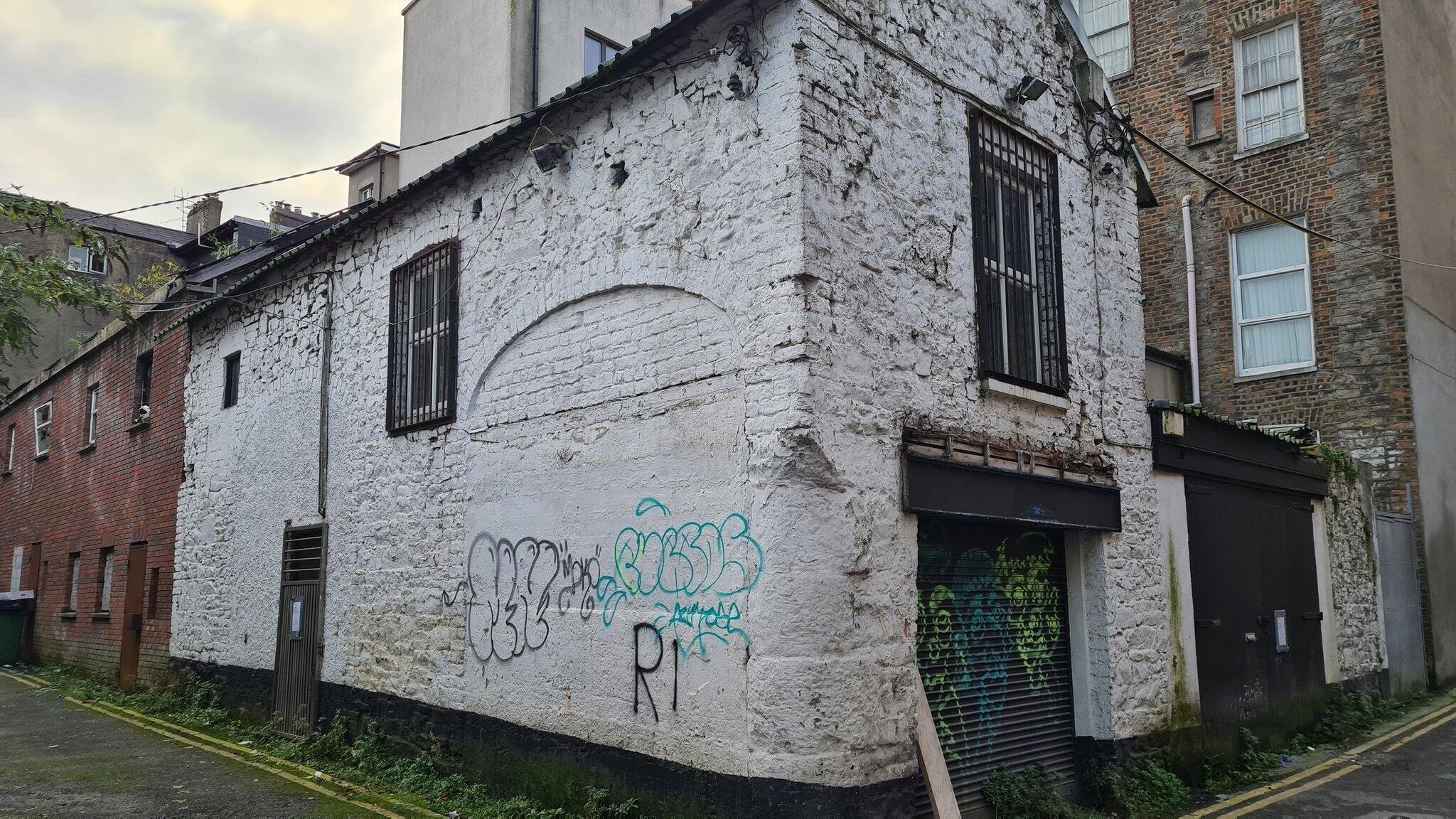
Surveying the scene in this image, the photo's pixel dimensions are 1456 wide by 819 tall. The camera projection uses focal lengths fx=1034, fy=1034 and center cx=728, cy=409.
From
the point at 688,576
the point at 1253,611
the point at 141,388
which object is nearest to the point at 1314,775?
the point at 1253,611

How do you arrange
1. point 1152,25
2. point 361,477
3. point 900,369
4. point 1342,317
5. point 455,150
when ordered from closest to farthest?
point 900,369 → point 361,477 → point 1342,317 → point 1152,25 → point 455,150

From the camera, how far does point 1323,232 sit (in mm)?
14992

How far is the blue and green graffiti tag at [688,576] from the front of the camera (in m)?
6.37

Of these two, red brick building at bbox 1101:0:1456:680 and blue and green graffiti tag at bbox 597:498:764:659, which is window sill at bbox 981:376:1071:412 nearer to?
blue and green graffiti tag at bbox 597:498:764:659

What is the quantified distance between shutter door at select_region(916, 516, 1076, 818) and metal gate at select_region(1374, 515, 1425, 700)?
7563mm

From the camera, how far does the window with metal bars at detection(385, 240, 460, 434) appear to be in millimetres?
9719

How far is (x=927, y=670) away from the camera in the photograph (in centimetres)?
714

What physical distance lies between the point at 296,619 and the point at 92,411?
9.10 meters

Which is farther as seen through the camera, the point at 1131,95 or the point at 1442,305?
the point at 1131,95

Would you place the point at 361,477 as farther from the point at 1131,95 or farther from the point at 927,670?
the point at 1131,95

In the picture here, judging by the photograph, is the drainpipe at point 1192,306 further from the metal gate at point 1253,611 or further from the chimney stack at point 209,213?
the chimney stack at point 209,213

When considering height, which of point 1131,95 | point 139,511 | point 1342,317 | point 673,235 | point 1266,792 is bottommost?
point 1266,792

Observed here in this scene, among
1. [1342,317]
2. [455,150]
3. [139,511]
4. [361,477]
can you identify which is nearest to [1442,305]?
[1342,317]

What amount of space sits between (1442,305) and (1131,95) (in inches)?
230
